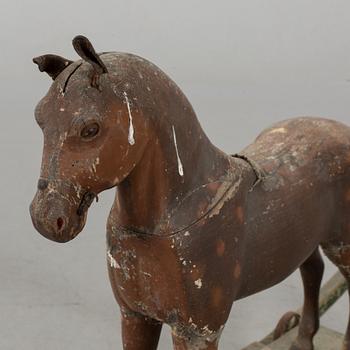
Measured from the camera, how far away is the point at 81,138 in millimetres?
950

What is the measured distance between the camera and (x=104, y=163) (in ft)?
3.16

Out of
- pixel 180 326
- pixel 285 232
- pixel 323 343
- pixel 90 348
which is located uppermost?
pixel 285 232

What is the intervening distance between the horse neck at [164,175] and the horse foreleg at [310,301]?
0.57 m

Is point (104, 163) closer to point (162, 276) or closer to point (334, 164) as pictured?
point (162, 276)

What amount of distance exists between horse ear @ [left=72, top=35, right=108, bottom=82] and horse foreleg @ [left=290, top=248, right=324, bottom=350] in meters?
0.80

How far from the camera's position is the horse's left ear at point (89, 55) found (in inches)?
35.3

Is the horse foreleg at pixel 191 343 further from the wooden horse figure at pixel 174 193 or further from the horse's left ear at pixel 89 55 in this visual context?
the horse's left ear at pixel 89 55

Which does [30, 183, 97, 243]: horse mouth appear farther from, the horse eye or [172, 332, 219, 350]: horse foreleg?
[172, 332, 219, 350]: horse foreleg

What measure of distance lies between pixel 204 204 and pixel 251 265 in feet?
0.55

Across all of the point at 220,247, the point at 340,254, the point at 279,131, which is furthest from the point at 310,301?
the point at 220,247

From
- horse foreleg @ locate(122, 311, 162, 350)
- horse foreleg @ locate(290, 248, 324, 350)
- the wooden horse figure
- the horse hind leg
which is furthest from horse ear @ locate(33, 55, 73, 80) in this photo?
horse foreleg @ locate(290, 248, 324, 350)

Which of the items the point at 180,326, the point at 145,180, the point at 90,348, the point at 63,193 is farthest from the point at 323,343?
the point at 63,193

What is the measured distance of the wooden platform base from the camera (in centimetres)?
170

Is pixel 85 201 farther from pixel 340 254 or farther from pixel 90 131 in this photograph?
pixel 340 254
